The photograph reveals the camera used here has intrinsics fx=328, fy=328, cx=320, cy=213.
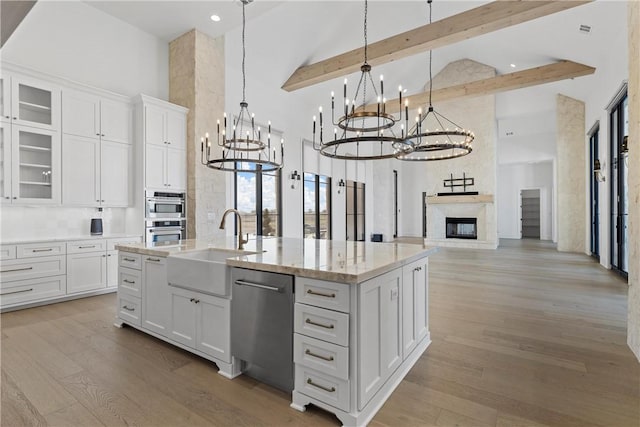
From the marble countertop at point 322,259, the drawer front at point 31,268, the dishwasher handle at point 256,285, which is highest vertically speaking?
the marble countertop at point 322,259

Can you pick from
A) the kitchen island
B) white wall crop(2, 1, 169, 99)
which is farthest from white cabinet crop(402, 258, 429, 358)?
white wall crop(2, 1, 169, 99)

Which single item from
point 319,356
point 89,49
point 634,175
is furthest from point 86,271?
point 634,175

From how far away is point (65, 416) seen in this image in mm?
1872

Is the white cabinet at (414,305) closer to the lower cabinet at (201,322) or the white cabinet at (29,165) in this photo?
the lower cabinet at (201,322)

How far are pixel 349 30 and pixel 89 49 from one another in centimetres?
494

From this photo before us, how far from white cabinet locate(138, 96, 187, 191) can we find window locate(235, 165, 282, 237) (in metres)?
1.36

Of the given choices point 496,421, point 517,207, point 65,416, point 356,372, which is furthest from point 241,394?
point 517,207

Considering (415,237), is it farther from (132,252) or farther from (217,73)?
(132,252)

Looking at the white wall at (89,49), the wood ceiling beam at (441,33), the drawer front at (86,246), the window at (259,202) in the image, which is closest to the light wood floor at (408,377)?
the drawer front at (86,246)

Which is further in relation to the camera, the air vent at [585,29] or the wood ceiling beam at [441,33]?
the air vent at [585,29]

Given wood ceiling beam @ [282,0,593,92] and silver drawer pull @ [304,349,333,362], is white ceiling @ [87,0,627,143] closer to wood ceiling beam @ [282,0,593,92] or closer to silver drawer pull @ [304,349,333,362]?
wood ceiling beam @ [282,0,593,92]

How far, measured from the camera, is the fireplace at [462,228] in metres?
10.5

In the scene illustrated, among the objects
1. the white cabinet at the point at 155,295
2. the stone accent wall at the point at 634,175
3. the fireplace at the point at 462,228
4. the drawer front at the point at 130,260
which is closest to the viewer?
the stone accent wall at the point at 634,175

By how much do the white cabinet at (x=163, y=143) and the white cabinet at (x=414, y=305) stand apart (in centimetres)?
433
